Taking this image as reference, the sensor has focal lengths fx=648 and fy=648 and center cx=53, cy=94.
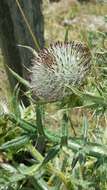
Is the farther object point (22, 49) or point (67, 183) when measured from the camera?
point (22, 49)

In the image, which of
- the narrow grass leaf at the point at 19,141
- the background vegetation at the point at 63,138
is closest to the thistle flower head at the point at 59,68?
the background vegetation at the point at 63,138

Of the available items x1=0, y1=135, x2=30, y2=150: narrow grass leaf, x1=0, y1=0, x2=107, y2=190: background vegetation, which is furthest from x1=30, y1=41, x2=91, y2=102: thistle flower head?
x1=0, y1=135, x2=30, y2=150: narrow grass leaf

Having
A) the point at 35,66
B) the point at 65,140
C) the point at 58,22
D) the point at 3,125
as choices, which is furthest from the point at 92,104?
the point at 58,22

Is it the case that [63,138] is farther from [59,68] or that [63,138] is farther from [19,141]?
[59,68]

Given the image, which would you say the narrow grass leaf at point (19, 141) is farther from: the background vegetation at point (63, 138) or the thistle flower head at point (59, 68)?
the thistle flower head at point (59, 68)

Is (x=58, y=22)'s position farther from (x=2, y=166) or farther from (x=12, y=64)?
(x=2, y=166)

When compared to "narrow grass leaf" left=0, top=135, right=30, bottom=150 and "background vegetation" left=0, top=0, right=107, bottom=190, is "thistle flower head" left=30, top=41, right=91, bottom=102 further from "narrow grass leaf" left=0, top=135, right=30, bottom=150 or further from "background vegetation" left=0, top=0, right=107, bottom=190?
"narrow grass leaf" left=0, top=135, right=30, bottom=150

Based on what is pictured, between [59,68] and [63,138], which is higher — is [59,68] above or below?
above

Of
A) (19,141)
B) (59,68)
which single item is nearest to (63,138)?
(19,141)

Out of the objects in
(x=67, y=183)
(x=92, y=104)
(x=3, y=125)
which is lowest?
(x=67, y=183)
